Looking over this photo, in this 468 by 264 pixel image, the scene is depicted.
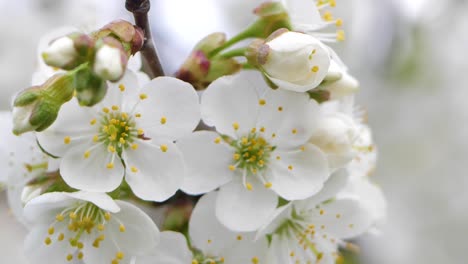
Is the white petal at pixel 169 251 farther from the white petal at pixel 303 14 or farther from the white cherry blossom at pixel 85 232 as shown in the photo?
the white petal at pixel 303 14

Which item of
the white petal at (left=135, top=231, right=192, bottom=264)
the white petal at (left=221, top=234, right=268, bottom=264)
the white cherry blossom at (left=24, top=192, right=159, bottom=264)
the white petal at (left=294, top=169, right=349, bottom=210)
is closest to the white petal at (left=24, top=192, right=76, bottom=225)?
the white cherry blossom at (left=24, top=192, right=159, bottom=264)

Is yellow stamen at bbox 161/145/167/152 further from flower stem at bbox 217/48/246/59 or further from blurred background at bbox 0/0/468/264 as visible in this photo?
blurred background at bbox 0/0/468/264

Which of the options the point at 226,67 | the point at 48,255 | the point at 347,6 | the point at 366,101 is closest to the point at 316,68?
the point at 226,67

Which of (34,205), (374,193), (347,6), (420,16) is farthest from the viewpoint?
(420,16)

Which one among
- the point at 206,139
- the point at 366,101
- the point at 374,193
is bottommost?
the point at 366,101

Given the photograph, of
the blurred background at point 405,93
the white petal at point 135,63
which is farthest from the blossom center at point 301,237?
the blurred background at point 405,93

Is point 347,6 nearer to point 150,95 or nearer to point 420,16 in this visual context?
point 420,16
